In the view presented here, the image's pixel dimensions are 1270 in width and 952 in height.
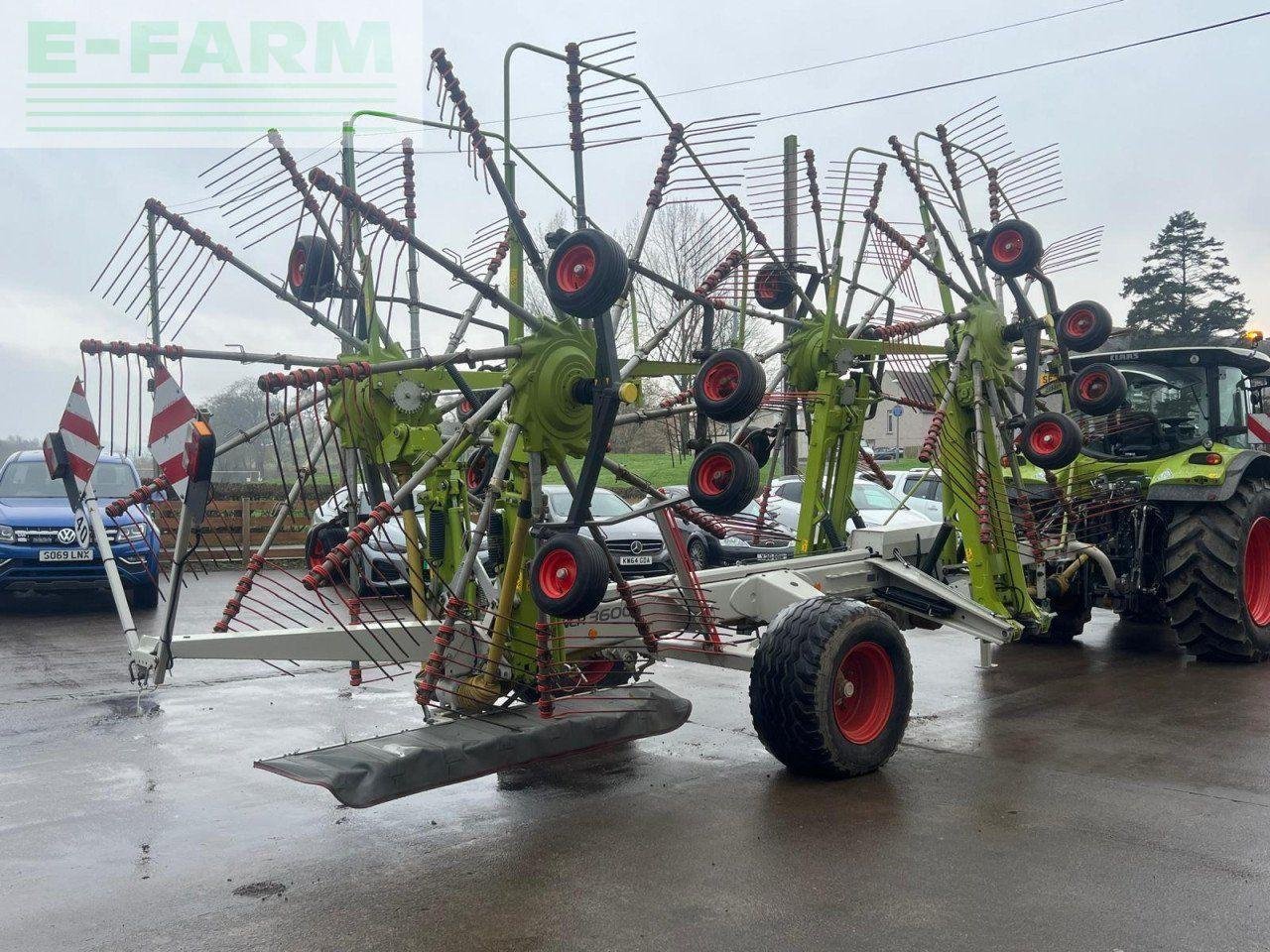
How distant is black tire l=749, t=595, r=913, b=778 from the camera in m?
5.31

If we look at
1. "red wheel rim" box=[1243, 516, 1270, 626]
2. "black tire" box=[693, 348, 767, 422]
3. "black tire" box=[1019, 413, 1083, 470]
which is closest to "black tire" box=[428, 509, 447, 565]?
"black tire" box=[693, 348, 767, 422]

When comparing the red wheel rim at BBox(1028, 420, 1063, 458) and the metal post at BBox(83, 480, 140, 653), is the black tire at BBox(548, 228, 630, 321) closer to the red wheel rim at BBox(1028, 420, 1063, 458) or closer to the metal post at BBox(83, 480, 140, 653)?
the metal post at BBox(83, 480, 140, 653)

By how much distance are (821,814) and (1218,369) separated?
21.5ft

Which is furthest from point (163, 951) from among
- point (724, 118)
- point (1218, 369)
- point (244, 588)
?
point (1218, 369)

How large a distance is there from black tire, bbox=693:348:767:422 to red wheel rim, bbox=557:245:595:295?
3.23 ft

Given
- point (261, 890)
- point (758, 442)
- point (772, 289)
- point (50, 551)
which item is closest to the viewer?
point (261, 890)

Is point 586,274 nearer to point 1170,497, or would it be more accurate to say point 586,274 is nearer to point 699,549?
point 1170,497

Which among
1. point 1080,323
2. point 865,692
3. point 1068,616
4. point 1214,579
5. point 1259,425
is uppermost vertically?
point 1080,323

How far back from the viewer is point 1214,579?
8281 mm

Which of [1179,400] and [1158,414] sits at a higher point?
[1179,400]

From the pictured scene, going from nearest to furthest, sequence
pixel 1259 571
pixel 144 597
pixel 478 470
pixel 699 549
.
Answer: pixel 478 470
pixel 1259 571
pixel 144 597
pixel 699 549

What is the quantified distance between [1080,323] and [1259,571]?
2.91 m

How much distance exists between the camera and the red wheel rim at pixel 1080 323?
8.08 meters

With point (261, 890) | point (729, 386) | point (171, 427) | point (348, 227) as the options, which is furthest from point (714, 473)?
point (261, 890)
